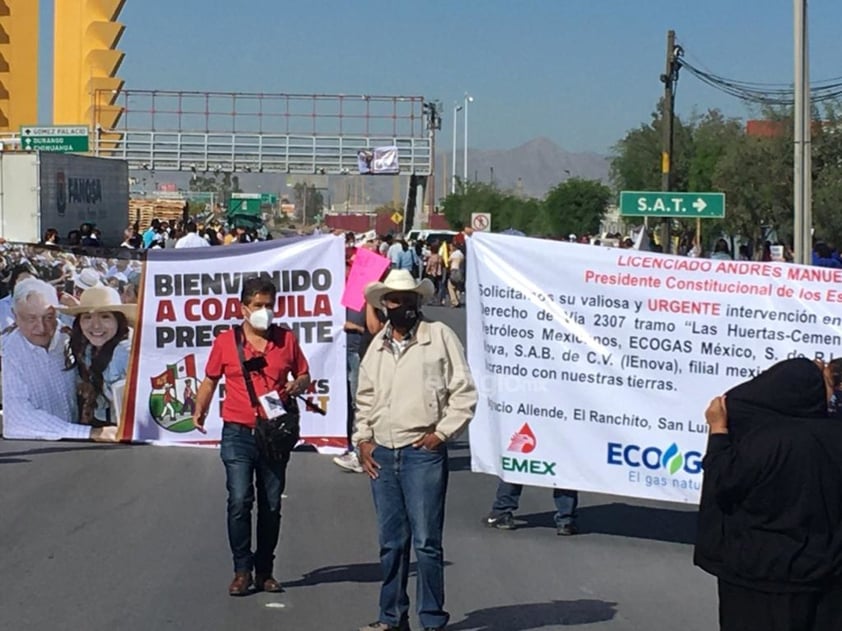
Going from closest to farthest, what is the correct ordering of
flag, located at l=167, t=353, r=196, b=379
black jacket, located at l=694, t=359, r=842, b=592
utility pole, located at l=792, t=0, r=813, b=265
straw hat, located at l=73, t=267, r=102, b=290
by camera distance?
1. black jacket, located at l=694, t=359, r=842, b=592
2. flag, located at l=167, t=353, r=196, b=379
3. straw hat, located at l=73, t=267, r=102, b=290
4. utility pole, located at l=792, t=0, r=813, b=265

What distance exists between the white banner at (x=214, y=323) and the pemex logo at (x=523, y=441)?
3514 mm

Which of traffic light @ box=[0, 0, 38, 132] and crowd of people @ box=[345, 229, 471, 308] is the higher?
traffic light @ box=[0, 0, 38, 132]

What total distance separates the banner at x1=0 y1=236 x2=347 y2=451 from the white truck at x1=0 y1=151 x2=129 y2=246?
11.6 metres

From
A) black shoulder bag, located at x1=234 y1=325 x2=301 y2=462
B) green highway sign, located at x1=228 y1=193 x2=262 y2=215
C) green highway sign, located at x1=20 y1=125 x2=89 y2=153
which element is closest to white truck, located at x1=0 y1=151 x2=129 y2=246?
green highway sign, located at x1=20 y1=125 x2=89 y2=153

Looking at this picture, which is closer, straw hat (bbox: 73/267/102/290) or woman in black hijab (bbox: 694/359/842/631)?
woman in black hijab (bbox: 694/359/842/631)

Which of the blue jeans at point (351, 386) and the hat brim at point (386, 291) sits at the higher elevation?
the hat brim at point (386, 291)

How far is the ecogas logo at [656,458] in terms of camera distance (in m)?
9.05

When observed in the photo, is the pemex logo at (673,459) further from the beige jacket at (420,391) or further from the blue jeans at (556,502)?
the beige jacket at (420,391)

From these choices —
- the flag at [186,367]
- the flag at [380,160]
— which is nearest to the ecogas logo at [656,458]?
the flag at [186,367]

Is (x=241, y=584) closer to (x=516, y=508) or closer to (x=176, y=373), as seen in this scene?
(x=516, y=508)

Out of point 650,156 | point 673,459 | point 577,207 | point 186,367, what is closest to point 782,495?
point 673,459

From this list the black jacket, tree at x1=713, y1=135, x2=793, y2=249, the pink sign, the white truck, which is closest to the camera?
the black jacket

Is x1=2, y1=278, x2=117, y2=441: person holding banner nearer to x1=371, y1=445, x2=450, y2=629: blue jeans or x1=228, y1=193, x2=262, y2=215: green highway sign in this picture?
x1=371, y1=445, x2=450, y2=629: blue jeans

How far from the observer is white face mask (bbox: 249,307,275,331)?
7668 millimetres
